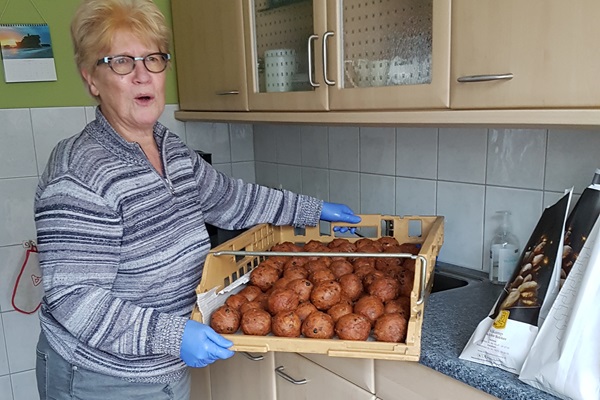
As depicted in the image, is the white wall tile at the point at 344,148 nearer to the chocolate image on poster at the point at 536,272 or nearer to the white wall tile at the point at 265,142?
the white wall tile at the point at 265,142

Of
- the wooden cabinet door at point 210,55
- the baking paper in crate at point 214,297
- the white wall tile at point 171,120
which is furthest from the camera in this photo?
the white wall tile at point 171,120

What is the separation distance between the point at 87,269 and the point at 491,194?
1.00m

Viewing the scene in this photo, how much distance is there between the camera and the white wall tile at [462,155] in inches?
56.5

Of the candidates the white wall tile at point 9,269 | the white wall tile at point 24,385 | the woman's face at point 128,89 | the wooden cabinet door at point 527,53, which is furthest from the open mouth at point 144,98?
the white wall tile at point 24,385

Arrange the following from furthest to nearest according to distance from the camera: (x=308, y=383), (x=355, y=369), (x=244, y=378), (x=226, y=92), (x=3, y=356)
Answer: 1. (x=3, y=356)
2. (x=226, y=92)
3. (x=244, y=378)
4. (x=308, y=383)
5. (x=355, y=369)

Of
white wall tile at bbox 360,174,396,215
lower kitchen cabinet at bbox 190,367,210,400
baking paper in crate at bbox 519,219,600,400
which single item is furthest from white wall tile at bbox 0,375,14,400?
baking paper in crate at bbox 519,219,600,400

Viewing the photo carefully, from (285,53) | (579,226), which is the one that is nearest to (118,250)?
(285,53)

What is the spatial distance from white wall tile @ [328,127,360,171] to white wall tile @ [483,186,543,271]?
1.62ft

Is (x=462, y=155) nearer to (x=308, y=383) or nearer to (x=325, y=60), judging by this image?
(x=325, y=60)

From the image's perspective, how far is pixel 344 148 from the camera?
6.01ft

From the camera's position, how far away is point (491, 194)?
1426mm

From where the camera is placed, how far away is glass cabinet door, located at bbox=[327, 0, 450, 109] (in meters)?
1.09

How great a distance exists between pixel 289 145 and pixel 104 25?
105cm

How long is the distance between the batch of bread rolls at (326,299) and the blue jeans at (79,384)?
0.27 meters
